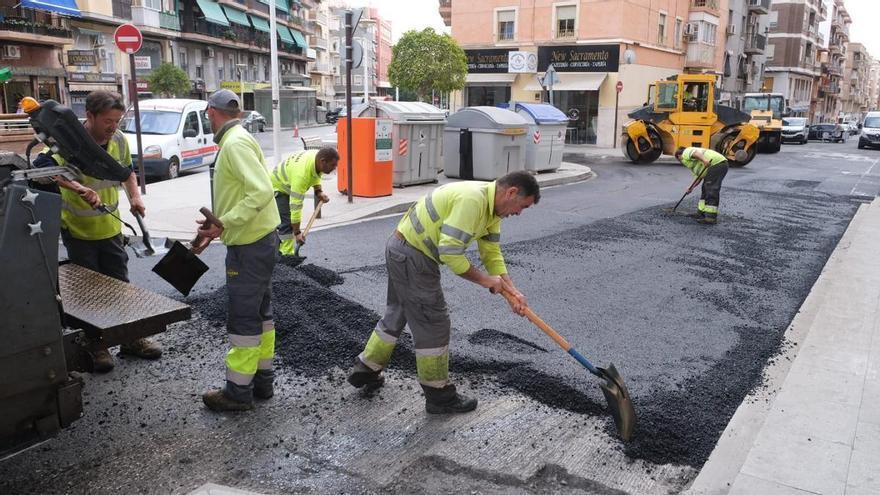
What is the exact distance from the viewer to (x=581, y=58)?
30.4 meters

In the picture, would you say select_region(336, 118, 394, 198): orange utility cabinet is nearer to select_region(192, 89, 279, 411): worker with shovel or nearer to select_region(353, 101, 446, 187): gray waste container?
select_region(353, 101, 446, 187): gray waste container

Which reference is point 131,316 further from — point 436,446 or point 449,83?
point 449,83

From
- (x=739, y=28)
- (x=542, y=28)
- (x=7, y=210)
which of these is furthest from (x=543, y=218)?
(x=739, y=28)

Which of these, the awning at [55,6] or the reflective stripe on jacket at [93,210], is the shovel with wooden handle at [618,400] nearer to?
the reflective stripe on jacket at [93,210]

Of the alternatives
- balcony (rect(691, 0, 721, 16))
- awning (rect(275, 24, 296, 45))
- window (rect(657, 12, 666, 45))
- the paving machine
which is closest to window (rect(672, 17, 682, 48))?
window (rect(657, 12, 666, 45))

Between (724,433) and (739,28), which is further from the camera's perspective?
(739,28)

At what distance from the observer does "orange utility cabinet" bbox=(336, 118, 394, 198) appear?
37.3 ft

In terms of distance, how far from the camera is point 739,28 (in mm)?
46312

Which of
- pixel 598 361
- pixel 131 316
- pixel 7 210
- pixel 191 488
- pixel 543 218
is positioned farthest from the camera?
pixel 543 218

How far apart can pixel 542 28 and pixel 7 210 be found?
31554mm

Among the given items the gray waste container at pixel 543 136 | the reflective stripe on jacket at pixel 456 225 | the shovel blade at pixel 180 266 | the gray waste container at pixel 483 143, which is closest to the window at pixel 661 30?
the gray waste container at pixel 543 136

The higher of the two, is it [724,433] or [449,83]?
[449,83]

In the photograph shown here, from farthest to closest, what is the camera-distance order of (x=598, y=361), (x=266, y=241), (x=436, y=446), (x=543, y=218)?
1. (x=543, y=218)
2. (x=598, y=361)
3. (x=266, y=241)
4. (x=436, y=446)

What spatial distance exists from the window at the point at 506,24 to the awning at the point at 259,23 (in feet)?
84.3
